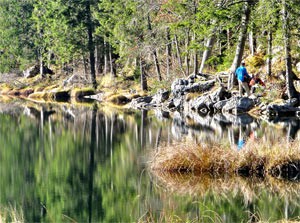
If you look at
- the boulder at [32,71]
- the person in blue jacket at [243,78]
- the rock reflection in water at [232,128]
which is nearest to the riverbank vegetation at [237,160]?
the rock reflection in water at [232,128]

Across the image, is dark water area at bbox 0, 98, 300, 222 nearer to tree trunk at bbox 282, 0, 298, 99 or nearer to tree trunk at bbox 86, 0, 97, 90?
tree trunk at bbox 282, 0, 298, 99

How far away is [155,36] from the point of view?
4625 cm

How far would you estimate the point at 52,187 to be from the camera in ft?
44.1

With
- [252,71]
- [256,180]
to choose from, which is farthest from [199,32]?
[256,180]

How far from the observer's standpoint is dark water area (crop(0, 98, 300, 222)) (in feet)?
35.1

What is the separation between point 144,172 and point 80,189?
1.88m

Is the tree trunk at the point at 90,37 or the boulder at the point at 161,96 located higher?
the tree trunk at the point at 90,37

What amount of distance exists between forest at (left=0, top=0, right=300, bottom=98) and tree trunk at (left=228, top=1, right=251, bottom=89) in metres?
0.05

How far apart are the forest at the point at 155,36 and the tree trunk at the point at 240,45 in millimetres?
53

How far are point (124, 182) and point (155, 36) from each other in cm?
3360

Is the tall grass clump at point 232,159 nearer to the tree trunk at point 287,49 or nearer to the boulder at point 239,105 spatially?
the tree trunk at point 287,49

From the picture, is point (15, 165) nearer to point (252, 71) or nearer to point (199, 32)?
point (199, 32)

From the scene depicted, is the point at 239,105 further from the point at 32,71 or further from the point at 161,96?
the point at 32,71

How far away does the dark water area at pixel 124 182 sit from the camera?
10.7 metres
